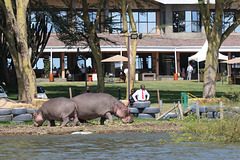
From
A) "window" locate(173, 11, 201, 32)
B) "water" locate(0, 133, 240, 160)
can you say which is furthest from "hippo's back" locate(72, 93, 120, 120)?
"window" locate(173, 11, 201, 32)

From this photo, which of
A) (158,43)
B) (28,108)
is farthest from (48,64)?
(28,108)

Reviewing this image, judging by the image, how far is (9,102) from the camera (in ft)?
80.7

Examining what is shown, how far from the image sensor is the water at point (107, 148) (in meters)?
12.6

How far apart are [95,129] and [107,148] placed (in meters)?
3.30

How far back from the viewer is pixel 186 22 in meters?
57.3

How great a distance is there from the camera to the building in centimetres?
5169

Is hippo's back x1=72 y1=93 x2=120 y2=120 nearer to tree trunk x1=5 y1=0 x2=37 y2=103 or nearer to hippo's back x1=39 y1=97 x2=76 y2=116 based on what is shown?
hippo's back x1=39 y1=97 x2=76 y2=116

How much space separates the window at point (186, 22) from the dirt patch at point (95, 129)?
1567 inches

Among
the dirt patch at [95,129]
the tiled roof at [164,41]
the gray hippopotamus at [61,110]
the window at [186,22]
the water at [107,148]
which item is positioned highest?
the window at [186,22]

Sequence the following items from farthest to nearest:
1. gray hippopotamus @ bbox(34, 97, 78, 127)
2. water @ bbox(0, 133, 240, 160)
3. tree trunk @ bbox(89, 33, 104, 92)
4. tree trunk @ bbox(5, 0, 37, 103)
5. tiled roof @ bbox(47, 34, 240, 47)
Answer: tiled roof @ bbox(47, 34, 240, 47), tree trunk @ bbox(89, 33, 104, 92), tree trunk @ bbox(5, 0, 37, 103), gray hippopotamus @ bbox(34, 97, 78, 127), water @ bbox(0, 133, 240, 160)

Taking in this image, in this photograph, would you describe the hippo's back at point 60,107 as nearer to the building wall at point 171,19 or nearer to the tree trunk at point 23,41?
the tree trunk at point 23,41

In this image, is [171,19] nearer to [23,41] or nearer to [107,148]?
[23,41]

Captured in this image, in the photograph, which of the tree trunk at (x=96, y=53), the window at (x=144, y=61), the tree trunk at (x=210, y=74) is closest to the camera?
the tree trunk at (x=210, y=74)

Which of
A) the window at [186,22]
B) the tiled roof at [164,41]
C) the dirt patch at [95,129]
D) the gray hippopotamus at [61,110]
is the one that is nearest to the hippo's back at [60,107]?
the gray hippopotamus at [61,110]
